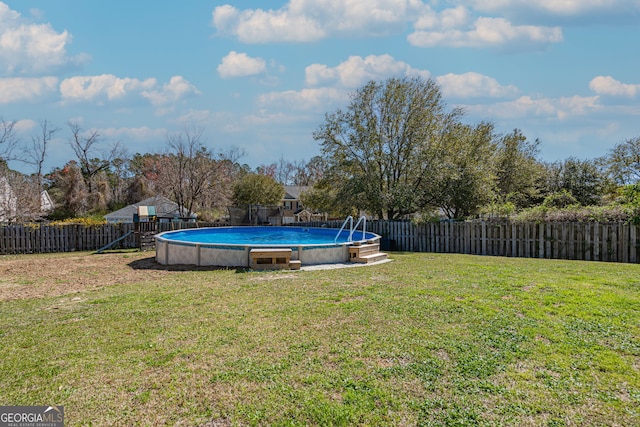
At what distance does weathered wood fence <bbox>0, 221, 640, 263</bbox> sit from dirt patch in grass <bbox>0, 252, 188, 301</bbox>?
539cm

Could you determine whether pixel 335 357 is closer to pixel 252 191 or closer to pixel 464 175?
pixel 464 175

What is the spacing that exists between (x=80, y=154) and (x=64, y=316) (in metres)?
36.6

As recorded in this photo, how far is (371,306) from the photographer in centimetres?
546

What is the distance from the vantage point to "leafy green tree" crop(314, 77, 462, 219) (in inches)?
717

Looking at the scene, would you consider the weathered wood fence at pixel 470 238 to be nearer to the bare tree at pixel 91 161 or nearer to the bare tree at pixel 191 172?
the bare tree at pixel 191 172

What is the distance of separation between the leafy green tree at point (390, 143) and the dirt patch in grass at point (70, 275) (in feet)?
34.5

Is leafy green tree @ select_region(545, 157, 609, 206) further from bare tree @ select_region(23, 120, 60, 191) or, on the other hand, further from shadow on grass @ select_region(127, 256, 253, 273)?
bare tree @ select_region(23, 120, 60, 191)

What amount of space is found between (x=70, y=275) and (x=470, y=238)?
42.7ft

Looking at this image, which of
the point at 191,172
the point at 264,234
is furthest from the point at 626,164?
the point at 191,172

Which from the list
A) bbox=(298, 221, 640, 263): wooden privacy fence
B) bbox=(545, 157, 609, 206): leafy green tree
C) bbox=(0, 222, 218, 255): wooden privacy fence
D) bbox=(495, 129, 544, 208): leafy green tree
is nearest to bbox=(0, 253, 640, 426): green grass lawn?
bbox=(298, 221, 640, 263): wooden privacy fence

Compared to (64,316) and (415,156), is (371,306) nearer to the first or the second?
(64,316)

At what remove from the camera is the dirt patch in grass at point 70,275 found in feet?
24.1

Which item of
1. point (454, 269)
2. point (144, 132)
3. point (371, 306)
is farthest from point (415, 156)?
point (144, 132)

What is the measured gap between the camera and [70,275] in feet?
29.6
